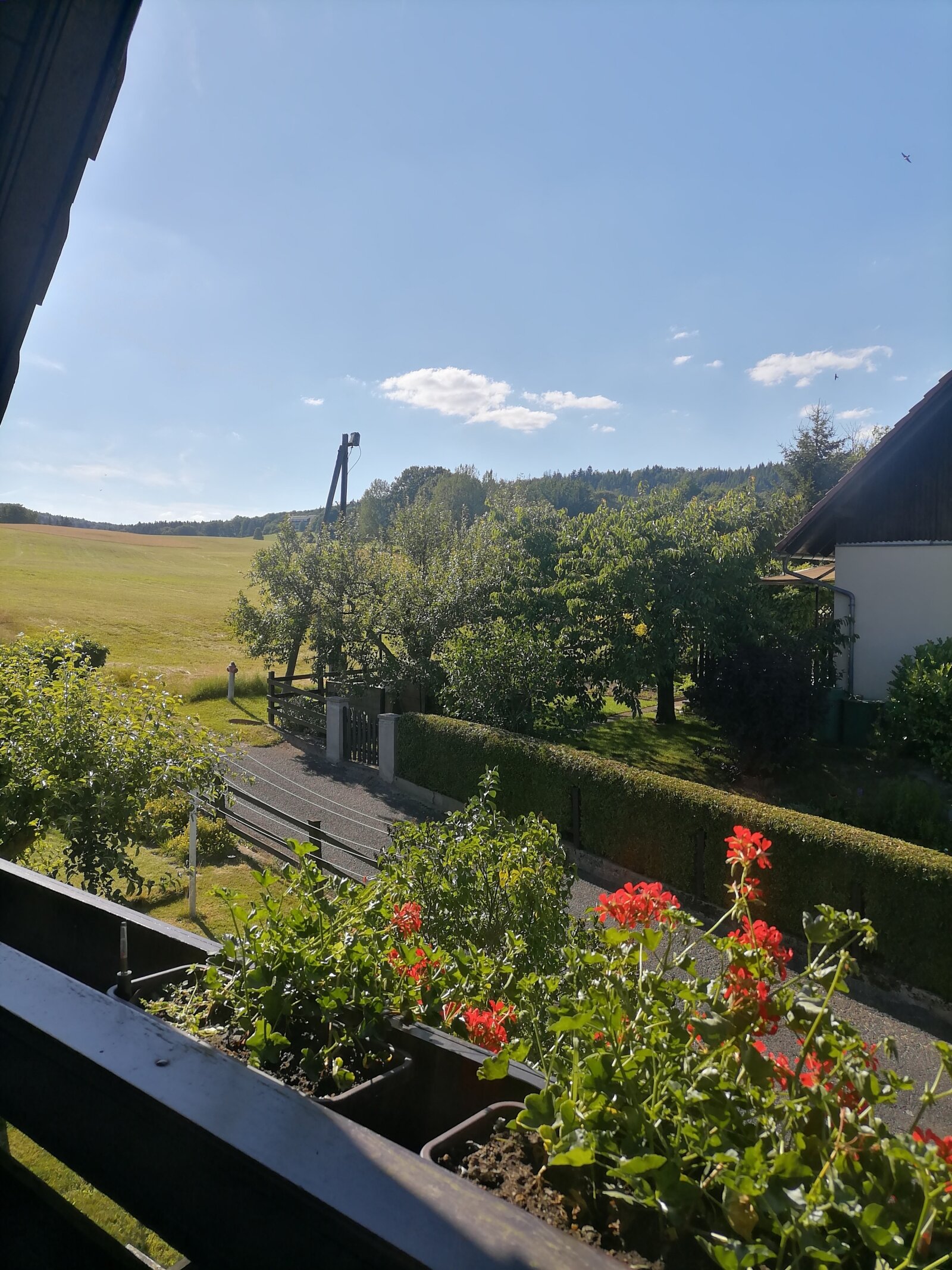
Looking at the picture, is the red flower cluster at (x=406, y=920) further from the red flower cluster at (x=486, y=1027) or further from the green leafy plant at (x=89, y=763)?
the green leafy plant at (x=89, y=763)

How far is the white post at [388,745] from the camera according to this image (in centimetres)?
1377

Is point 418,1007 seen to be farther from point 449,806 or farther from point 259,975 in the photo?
point 449,806

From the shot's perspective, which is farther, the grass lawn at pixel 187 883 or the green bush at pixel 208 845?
the green bush at pixel 208 845

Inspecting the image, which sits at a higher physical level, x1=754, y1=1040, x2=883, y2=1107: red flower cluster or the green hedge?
x1=754, y1=1040, x2=883, y2=1107: red flower cluster

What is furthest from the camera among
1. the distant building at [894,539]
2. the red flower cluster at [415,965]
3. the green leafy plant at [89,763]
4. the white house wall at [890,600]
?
the white house wall at [890,600]

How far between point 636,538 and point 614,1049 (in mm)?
14088

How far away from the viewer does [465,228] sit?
26.8ft

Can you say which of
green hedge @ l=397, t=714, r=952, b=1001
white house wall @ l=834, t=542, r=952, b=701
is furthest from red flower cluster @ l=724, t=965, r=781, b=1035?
white house wall @ l=834, t=542, r=952, b=701

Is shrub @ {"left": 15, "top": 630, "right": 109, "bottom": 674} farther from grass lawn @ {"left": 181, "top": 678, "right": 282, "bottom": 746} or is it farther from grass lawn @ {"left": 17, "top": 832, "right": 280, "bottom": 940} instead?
grass lawn @ {"left": 181, "top": 678, "right": 282, "bottom": 746}

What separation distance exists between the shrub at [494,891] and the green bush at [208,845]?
24.0 ft

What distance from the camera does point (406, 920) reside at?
7.88 ft

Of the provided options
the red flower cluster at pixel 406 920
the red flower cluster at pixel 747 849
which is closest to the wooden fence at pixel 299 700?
the red flower cluster at pixel 406 920

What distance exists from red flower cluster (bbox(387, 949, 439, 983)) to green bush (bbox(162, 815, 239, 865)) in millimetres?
9024

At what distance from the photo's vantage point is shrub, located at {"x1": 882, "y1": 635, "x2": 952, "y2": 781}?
42.2 ft
